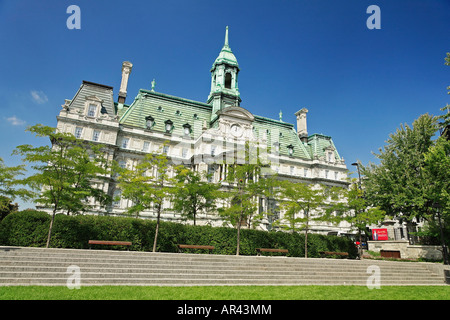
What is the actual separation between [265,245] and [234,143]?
24.0m

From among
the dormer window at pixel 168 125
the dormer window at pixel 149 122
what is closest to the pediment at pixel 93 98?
the dormer window at pixel 149 122

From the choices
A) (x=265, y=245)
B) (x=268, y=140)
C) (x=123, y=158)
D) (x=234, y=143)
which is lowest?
(x=265, y=245)

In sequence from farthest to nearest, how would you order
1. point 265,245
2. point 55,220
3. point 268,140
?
1. point 268,140
2. point 265,245
3. point 55,220

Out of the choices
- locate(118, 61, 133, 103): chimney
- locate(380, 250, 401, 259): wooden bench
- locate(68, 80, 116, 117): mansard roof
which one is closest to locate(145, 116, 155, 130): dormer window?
locate(68, 80, 116, 117): mansard roof

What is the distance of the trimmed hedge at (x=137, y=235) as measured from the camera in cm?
1903

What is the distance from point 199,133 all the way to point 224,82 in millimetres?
14509

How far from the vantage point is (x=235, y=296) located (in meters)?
11.2

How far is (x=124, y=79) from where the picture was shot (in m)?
52.7

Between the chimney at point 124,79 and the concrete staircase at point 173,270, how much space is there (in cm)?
4136

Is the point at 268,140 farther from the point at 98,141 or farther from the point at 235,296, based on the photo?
the point at 235,296

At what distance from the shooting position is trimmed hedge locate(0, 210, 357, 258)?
19.0m

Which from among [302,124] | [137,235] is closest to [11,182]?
[137,235]

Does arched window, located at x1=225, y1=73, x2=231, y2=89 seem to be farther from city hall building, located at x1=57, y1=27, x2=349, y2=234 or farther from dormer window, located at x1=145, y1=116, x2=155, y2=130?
dormer window, located at x1=145, y1=116, x2=155, y2=130
